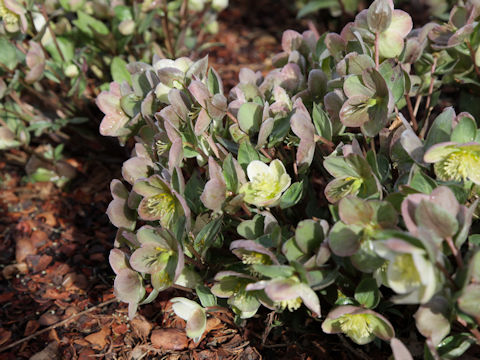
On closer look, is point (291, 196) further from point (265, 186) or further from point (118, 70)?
point (118, 70)

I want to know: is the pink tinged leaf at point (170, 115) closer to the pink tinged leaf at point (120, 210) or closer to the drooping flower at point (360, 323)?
the pink tinged leaf at point (120, 210)

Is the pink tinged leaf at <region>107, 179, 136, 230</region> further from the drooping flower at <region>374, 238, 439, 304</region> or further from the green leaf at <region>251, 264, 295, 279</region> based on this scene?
the drooping flower at <region>374, 238, 439, 304</region>

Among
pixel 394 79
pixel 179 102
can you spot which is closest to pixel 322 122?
pixel 394 79

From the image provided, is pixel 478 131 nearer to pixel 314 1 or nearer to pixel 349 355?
pixel 349 355

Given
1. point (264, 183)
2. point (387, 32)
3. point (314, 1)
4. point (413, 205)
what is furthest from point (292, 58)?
point (314, 1)

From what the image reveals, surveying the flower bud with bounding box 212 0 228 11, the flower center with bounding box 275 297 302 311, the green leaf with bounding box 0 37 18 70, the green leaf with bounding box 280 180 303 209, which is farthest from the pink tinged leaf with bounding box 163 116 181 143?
the flower bud with bounding box 212 0 228 11
